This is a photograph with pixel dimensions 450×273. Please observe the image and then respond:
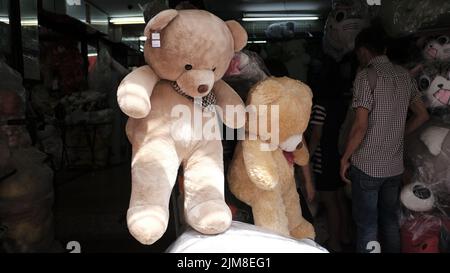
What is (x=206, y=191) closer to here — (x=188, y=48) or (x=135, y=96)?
(x=135, y=96)

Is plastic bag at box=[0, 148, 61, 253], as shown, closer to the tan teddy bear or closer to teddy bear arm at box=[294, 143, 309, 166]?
the tan teddy bear

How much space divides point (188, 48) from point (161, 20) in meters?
0.16

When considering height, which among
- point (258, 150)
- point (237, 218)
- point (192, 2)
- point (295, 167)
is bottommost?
point (237, 218)

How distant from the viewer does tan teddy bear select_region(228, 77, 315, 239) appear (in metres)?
2.28

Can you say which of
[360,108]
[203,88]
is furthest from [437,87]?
[203,88]

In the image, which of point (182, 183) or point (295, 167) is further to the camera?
point (295, 167)

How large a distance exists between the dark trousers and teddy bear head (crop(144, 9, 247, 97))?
3.51 ft

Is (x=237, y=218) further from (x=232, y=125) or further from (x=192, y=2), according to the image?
(x=192, y=2)

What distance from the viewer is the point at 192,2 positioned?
7.93 feet

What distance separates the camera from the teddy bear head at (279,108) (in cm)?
228

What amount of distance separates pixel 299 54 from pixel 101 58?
114 cm

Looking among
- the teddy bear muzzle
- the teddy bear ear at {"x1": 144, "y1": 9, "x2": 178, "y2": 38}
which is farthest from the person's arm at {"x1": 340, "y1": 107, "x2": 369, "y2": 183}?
the teddy bear ear at {"x1": 144, "y1": 9, "x2": 178, "y2": 38}

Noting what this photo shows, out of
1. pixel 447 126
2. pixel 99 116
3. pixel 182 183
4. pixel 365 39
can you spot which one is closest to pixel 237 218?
pixel 182 183

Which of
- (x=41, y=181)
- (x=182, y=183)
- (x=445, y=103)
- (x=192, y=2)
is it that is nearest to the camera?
(x=182, y=183)
